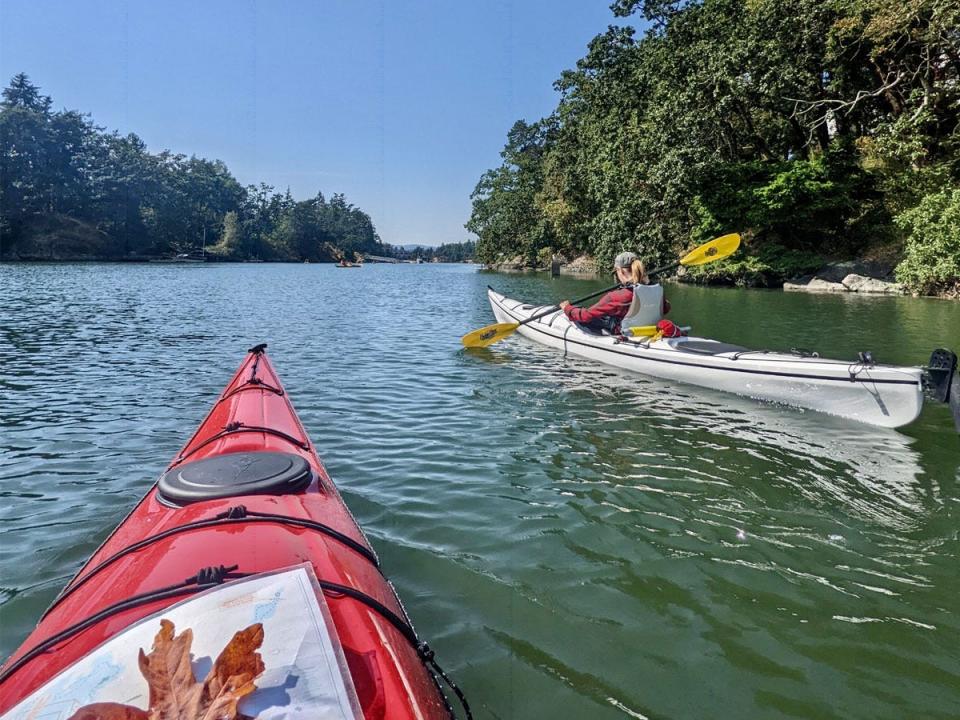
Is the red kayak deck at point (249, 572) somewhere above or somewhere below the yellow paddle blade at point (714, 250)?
below

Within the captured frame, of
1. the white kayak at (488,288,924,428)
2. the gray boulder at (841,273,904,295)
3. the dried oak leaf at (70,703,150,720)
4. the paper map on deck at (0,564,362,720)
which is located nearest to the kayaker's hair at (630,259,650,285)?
the white kayak at (488,288,924,428)

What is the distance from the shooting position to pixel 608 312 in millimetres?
8984

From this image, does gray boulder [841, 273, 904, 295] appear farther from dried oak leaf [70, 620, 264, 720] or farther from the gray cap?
dried oak leaf [70, 620, 264, 720]

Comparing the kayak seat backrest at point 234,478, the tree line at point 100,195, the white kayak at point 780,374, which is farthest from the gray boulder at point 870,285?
the tree line at point 100,195

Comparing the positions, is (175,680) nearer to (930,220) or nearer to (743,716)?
(743,716)

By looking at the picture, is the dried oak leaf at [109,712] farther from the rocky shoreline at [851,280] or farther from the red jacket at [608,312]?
the rocky shoreline at [851,280]

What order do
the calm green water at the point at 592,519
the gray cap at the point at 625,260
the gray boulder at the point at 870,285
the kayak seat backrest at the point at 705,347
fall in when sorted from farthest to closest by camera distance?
1. the gray boulder at the point at 870,285
2. the gray cap at the point at 625,260
3. the kayak seat backrest at the point at 705,347
4. the calm green water at the point at 592,519

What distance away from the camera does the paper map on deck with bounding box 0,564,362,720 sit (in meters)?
1.29

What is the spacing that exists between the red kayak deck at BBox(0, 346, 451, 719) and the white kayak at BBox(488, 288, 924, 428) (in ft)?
17.5

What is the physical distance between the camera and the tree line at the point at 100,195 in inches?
2219

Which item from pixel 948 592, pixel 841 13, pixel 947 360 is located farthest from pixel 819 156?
pixel 948 592

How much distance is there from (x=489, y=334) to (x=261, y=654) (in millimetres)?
8892

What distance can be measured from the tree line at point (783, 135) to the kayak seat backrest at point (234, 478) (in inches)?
834

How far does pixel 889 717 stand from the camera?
2.19m
